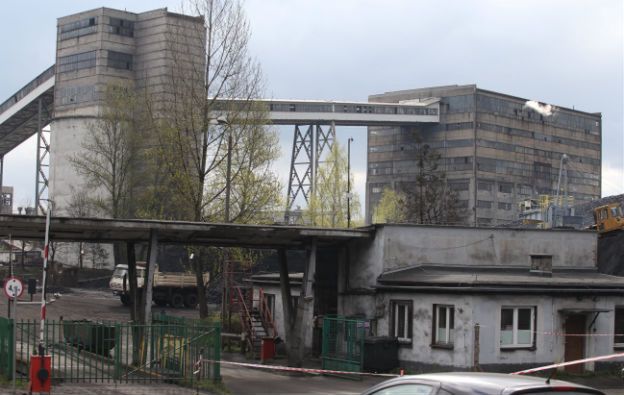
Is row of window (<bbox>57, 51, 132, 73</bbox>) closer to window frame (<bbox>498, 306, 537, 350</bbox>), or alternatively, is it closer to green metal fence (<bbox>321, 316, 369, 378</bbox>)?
green metal fence (<bbox>321, 316, 369, 378</bbox>)

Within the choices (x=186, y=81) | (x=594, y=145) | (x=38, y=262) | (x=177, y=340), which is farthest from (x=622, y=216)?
(x=594, y=145)

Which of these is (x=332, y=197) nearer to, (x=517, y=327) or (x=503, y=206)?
(x=517, y=327)

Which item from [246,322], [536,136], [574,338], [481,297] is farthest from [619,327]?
[536,136]

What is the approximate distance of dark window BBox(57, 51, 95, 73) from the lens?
300ft

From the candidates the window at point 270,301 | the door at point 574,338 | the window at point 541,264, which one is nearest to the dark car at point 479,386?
the door at point 574,338

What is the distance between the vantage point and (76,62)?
92.9m

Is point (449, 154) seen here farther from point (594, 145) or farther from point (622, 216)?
point (622, 216)

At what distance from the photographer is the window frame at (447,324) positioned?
→ 2503cm

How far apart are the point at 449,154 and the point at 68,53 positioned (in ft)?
199

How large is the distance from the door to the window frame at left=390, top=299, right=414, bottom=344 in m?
4.70

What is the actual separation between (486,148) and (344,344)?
107m

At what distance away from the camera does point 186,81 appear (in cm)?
3909

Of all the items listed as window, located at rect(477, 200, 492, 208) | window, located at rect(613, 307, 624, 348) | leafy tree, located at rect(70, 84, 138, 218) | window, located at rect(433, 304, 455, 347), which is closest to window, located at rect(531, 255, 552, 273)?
window, located at rect(613, 307, 624, 348)

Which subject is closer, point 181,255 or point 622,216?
point 622,216
